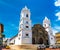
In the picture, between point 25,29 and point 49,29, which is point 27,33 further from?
point 49,29

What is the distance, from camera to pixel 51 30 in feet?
210

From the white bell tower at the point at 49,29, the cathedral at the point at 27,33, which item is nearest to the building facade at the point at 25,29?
the cathedral at the point at 27,33

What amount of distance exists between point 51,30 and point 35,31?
7.60 metres

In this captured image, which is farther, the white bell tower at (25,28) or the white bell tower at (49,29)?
the white bell tower at (49,29)

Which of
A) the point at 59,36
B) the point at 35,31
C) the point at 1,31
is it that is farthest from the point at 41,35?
the point at 1,31

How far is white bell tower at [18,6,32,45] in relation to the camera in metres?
55.2

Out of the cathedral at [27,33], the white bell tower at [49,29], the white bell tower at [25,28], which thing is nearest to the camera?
the white bell tower at [25,28]

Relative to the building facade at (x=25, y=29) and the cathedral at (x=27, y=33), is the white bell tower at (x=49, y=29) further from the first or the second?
the building facade at (x=25, y=29)

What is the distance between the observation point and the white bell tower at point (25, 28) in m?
55.2

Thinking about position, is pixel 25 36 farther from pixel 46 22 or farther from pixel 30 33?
pixel 46 22

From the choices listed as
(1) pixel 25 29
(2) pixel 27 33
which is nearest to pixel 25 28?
(1) pixel 25 29

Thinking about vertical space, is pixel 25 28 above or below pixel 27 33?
above

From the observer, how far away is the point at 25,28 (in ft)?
188

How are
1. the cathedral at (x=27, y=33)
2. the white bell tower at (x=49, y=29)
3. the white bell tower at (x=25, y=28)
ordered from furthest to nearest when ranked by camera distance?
the white bell tower at (x=49, y=29) → the cathedral at (x=27, y=33) → the white bell tower at (x=25, y=28)
